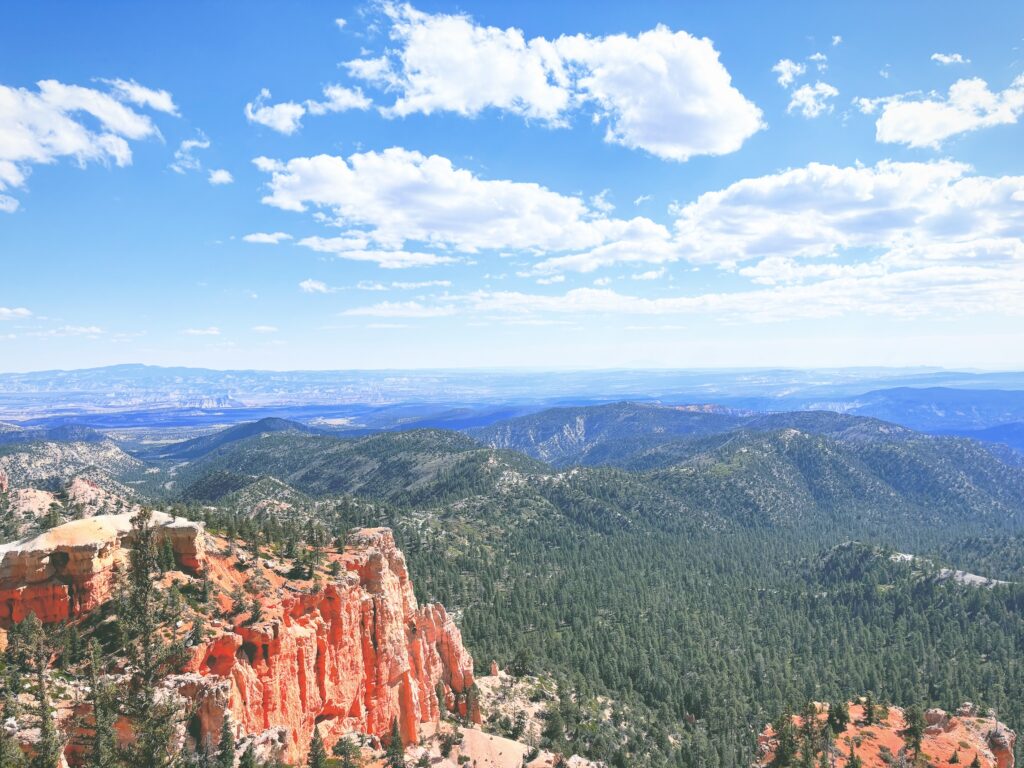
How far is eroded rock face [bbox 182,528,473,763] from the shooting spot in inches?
1973

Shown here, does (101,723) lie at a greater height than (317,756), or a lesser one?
greater

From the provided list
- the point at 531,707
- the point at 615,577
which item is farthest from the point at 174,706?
the point at 615,577

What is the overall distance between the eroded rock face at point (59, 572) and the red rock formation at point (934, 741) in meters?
82.6

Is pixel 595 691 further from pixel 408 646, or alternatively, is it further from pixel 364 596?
pixel 364 596

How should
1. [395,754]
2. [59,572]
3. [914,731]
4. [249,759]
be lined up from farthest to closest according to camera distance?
[914,731] → [395,754] → [59,572] → [249,759]

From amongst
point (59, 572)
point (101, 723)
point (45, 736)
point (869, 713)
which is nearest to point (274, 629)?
point (101, 723)

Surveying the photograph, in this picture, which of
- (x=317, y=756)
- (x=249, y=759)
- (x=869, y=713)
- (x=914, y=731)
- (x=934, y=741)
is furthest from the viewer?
(x=869, y=713)

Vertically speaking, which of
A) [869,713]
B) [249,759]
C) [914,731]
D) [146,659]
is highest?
[146,659]

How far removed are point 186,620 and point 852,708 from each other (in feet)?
318

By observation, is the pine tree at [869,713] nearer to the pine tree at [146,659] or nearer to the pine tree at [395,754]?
the pine tree at [395,754]

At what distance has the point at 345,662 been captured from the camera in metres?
65.3

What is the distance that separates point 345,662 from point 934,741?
3174 inches

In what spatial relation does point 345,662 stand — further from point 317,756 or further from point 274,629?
point 274,629

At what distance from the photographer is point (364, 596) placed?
71.4 m
